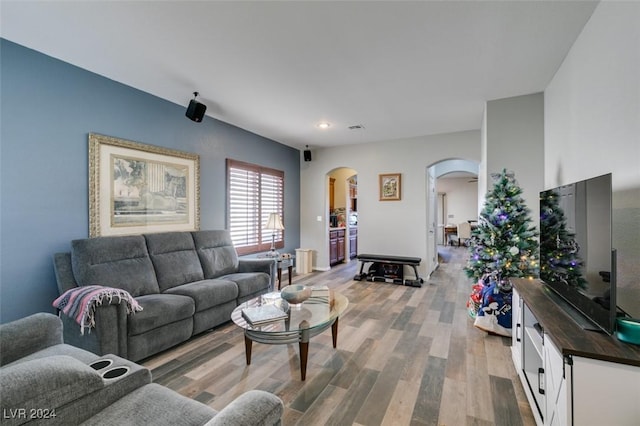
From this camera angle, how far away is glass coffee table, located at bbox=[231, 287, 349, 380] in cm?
215

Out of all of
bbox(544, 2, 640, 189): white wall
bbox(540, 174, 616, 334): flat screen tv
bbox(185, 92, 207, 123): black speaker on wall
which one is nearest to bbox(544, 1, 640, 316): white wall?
bbox(544, 2, 640, 189): white wall

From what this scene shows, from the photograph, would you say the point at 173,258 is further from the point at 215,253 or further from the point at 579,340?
the point at 579,340

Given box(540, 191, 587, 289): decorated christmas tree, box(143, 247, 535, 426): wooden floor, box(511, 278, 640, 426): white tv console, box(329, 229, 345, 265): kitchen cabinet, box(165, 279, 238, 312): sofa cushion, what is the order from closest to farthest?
box(511, 278, 640, 426): white tv console
box(540, 191, 587, 289): decorated christmas tree
box(143, 247, 535, 426): wooden floor
box(165, 279, 238, 312): sofa cushion
box(329, 229, 345, 265): kitchen cabinet

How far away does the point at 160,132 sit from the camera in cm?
358

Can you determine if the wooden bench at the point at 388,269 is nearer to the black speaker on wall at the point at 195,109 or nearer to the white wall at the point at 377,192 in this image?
the white wall at the point at 377,192

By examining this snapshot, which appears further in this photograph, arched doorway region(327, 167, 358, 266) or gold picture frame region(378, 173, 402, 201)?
arched doorway region(327, 167, 358, 266)

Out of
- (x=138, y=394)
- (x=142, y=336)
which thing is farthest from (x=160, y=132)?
(x=138, y=394)

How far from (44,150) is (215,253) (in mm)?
2042

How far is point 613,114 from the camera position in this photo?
175 cm

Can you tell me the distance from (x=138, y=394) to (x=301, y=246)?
522 centimetres

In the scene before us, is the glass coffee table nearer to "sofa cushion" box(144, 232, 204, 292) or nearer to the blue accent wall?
"sofa cushion" box(144, 232, 204, 292)

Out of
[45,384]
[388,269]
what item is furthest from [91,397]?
[388,269]

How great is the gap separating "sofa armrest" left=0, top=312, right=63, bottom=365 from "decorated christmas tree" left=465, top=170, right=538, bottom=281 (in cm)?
380

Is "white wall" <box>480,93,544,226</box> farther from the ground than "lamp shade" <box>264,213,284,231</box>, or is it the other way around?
"white wall" <box>480,93,544,226</box>
